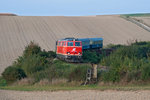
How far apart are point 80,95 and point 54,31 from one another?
4870cm

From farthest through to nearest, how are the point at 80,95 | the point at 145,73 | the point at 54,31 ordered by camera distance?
the point at 54,31
the point at 145,73
the point at 80,95

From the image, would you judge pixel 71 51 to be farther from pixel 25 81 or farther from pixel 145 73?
pixel 145 73

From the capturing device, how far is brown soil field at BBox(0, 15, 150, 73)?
55656 millimetres

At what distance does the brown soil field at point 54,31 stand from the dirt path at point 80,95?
96.7 feet

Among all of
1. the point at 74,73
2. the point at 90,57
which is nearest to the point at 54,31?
the point at 90,57

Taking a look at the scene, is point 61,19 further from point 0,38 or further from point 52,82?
point 52,82

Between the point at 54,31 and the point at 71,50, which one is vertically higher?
the point at 54,31

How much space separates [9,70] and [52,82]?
Answer: 4.79 metres

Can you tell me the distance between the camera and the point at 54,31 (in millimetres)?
65750

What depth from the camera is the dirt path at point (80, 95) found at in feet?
55.0

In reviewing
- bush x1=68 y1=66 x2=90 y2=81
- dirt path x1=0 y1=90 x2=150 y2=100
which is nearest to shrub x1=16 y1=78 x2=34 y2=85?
bush x1=68 y1=66 x2=90 y2=81

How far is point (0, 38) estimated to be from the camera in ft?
189

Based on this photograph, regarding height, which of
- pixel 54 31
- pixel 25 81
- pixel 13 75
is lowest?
pixel 25 81

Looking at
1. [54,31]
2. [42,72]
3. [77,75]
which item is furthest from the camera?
[54,31]
